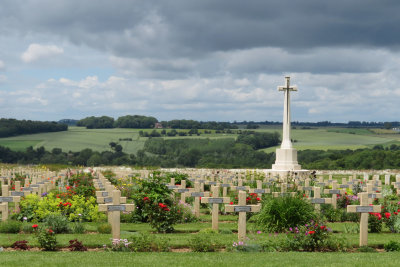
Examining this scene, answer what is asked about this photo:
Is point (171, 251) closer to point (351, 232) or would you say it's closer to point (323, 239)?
point (323, 239)

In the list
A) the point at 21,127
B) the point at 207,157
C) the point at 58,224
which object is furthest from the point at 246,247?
the point at 21,127

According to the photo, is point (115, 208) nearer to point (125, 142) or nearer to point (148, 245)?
point (148, 245)

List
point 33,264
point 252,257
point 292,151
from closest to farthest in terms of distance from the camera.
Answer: point 33,264 → point 252,257 → point 292,151

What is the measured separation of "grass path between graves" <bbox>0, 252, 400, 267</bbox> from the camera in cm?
930

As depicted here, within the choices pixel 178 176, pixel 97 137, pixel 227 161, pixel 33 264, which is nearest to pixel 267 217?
pixel 33 264

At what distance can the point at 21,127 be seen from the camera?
94250 mm

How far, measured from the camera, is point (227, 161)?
5525 centimetres

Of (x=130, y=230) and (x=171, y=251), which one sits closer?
(x=171, y=251)

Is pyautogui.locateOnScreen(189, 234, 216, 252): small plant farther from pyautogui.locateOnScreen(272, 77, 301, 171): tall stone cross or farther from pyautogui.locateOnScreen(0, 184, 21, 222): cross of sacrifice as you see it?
pyautogui.locateOnScreen(272, 77, 301, 171): tall stone cross

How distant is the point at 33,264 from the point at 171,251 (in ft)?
9.02

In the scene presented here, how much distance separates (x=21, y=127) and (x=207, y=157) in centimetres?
4653

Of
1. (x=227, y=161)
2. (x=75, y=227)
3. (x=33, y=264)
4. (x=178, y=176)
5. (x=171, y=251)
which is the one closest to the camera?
(x=33, y=264)

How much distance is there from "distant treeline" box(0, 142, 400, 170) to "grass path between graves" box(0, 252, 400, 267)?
34239 millimetres

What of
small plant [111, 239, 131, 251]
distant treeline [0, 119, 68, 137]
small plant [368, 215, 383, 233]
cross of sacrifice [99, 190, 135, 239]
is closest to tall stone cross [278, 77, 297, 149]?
small plant [368, 215, 383, 233]
